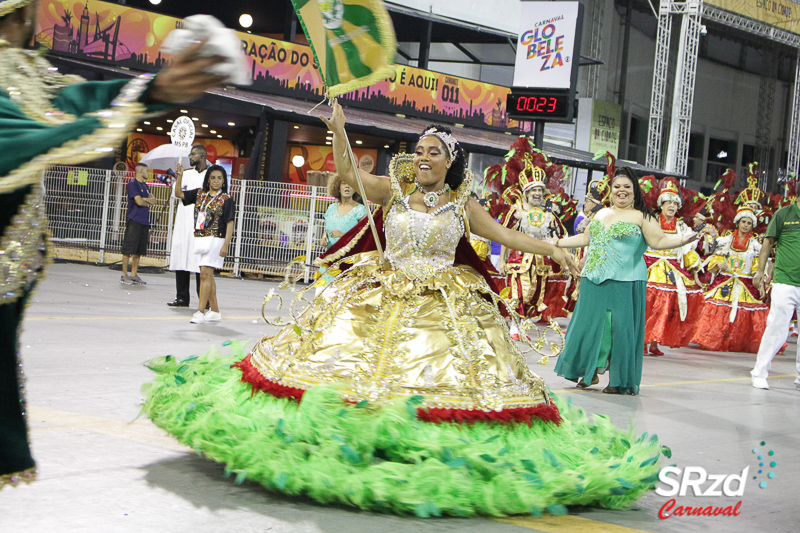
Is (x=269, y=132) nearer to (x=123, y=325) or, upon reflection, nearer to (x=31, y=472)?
(x=123, y=325)

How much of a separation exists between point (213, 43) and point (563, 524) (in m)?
2.55

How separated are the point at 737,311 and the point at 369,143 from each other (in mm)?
12850

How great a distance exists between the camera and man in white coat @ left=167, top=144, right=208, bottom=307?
10.3 m

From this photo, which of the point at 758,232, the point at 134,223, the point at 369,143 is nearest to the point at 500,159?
the point at 369,143

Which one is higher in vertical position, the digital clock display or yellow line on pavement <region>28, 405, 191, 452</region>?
the digital clock display

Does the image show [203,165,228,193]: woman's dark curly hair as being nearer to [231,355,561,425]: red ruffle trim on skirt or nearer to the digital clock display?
[231,355,561,425]: red ruffle trim on skirt

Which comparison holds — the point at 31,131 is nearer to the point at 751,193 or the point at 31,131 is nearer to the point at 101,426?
the point at 101,426

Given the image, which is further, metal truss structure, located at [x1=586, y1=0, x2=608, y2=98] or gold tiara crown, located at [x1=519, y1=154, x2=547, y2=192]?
metal truss structure, located at [x1=586, y1=0, x2=608, y2=98]

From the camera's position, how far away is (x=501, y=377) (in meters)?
4.10

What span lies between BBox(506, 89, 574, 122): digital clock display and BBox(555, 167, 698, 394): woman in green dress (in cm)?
626

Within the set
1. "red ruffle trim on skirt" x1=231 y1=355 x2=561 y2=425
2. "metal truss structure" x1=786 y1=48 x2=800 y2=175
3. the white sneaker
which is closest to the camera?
"red ruffle trim on skirt" x1=231 y1=355 x2=561 y2=425

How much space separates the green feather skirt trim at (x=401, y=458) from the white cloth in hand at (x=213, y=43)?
2.02m

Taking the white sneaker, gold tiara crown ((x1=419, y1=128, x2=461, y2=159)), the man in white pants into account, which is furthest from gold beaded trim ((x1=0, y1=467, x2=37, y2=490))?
the man in white pants

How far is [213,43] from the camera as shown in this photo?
5.73ft
